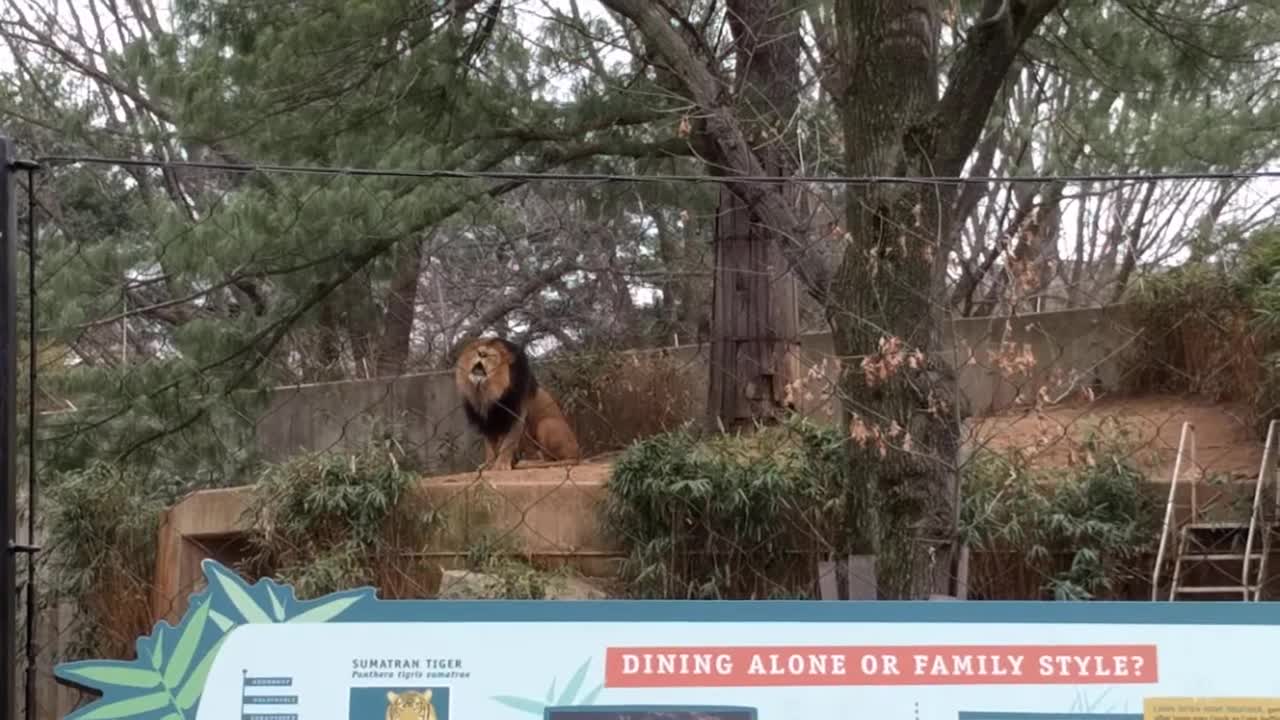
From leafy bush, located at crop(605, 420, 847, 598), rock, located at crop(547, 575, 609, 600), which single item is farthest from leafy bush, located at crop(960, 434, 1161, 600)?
rock, located at crop(547, 575, 609, 600)

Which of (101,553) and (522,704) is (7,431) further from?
(101,553)

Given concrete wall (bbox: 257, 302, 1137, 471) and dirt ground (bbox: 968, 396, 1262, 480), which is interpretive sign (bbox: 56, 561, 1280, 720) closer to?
dirt ground (bbox: 968, 396, 1262, 480)

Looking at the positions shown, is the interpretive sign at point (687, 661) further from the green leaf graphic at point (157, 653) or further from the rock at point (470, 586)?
the rock at point (470, 586)

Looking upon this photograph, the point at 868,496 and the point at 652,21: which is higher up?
the point at 652,21

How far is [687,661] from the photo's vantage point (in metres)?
1.51

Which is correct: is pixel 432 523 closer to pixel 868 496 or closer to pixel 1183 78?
pixel 868 496

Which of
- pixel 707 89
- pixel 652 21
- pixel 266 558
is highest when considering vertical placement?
pixel 652 21

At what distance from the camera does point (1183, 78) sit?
3.51 metres

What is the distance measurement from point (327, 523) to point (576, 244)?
4.52 m

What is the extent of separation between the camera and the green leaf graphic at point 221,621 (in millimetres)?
1542

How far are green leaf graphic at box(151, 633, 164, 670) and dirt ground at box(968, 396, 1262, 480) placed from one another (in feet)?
7.13

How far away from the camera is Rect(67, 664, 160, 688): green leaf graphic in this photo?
1521mm

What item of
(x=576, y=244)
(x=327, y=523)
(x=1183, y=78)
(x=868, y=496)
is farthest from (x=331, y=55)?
(x=576, y=244)

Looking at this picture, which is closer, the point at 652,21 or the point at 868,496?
the point at 868,496
